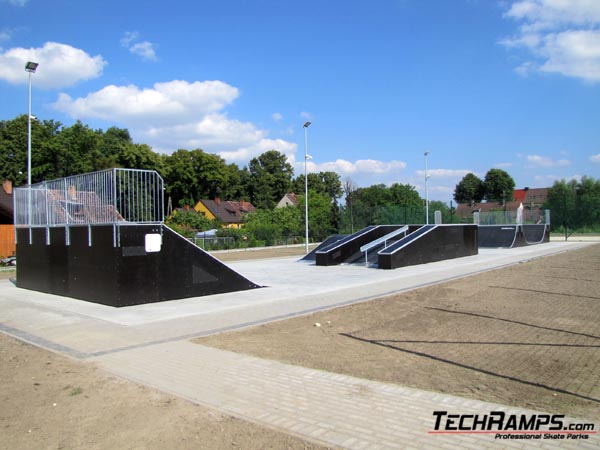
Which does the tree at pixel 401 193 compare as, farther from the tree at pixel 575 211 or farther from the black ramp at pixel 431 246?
the black ramp at pixel 431 246

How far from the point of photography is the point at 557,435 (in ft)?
13.1

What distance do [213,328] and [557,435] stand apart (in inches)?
237

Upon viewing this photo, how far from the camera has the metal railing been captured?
11.9 metres

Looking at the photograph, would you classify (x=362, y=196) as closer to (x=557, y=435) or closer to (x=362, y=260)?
(x=362, y=260)

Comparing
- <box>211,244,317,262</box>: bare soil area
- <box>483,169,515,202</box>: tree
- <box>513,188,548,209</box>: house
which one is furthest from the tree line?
<box>513,188,548,209</box>: house

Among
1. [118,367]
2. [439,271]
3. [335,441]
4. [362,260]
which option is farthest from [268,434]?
[362,260]

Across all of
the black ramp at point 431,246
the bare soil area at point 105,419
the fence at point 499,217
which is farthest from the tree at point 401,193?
the bare soil area at point 105,419

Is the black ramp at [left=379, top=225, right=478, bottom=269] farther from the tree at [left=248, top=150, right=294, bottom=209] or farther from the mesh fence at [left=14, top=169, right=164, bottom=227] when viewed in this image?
the tree at [left=248, top=150, right=294, bottom=209]

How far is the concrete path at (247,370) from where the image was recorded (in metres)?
4.15

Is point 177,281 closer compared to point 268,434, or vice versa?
point 268,434

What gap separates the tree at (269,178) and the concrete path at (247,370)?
7550 cm

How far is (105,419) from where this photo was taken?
4.61m

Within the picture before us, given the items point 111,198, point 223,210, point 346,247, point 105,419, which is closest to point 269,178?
point 223,210

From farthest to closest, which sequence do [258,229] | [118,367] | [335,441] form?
1. [258,229]
2. [118,367]
3. [335,441]
